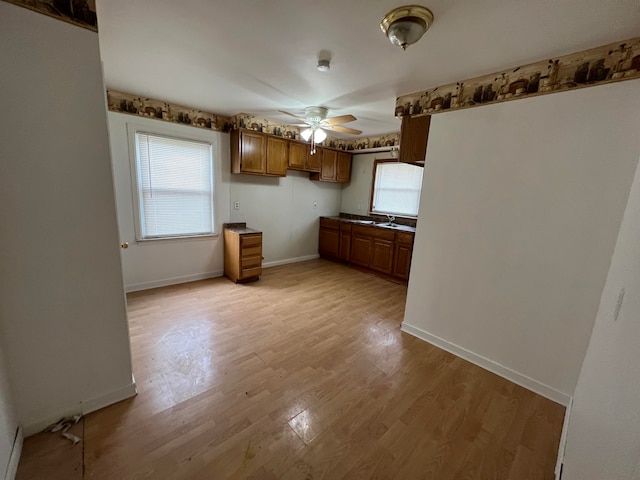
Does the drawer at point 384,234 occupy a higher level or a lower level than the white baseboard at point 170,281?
higher

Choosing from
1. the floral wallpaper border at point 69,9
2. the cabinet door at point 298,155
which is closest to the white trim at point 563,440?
the floral wallpaper border at point 69,9

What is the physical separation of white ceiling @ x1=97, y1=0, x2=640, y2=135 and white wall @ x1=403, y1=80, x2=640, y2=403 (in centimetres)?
40

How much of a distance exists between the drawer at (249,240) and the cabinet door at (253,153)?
979 millimetres

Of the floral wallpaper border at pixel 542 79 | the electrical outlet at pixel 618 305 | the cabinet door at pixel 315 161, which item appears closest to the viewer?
the electrical outlet at pixel 618 305

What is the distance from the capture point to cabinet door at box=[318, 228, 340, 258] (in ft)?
16.7

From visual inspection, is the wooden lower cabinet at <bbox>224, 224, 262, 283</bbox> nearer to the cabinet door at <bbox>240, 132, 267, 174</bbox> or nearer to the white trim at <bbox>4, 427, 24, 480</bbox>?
the cabinet door at <bbox>240, 132, 267, 174</bbox>

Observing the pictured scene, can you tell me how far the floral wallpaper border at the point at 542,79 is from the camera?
5.04 ft

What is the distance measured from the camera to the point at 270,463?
52.6 inches

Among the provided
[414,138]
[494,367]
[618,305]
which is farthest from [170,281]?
[618,305]

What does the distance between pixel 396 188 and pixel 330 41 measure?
3377mm

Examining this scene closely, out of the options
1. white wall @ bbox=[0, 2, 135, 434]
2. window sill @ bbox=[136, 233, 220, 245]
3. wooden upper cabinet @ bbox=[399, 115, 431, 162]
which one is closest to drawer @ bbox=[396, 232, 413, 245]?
wooden upper cabinet @ bbox=[399, 115, 431, 162]

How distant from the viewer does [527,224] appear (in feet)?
6.33

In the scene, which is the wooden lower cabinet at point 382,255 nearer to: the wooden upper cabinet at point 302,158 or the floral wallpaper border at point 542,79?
the wooden upper cabinet at point 302,158

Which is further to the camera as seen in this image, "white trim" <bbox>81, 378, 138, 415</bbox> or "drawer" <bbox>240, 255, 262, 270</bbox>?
"drawer" <bbox>240, 255, 262, 270</bbox>
